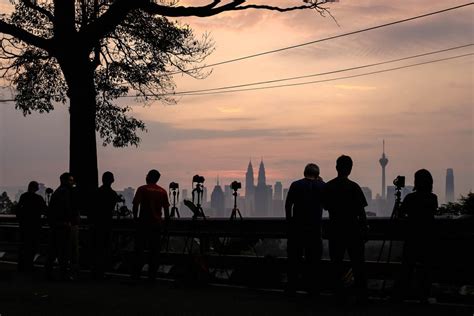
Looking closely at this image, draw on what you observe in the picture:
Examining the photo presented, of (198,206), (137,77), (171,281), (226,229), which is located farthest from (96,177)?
(171,281)

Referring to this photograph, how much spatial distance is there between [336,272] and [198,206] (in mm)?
8080

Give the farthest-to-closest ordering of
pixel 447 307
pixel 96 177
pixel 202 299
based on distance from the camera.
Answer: pixel 96 177
pixel 202 299
pixel 447 307

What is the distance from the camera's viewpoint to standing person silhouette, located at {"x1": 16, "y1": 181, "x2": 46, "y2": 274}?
64.2 feet

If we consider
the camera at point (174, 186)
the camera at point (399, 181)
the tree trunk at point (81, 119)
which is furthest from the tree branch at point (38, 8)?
the camera at point (399, 181)

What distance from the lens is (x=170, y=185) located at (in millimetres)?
22266

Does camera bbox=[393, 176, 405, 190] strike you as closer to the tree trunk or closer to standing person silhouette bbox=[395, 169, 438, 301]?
standing person silhouette bbox=[395, 169, 438, 301]

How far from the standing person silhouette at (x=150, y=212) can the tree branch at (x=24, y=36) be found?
11.6 metres

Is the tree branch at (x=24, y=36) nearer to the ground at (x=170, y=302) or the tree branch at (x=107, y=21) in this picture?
the tree branch at (x=107, y=21)

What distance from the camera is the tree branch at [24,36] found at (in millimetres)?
26516

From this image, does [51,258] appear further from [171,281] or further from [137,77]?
[137,77]

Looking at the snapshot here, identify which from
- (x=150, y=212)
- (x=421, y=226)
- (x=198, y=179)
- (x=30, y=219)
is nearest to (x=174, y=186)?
(x=198, y=179)

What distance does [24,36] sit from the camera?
26.8 metres

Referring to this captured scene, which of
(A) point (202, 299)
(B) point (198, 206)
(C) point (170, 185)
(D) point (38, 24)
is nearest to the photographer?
(A) point (202, 299)

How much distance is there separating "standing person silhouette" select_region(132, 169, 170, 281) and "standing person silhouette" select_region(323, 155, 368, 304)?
408cm
